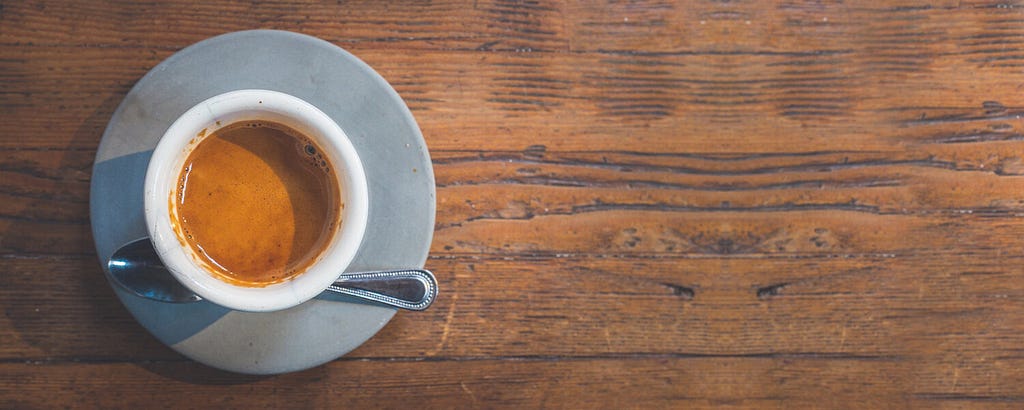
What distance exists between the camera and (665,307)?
3.35ft

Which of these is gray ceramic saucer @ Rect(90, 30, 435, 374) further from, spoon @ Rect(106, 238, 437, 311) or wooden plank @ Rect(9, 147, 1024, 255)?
wooden plank @ Rect(9, 147, 1024, 255)

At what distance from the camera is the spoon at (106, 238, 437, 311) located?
2.79 ft

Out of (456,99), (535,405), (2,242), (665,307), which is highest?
(456,99)

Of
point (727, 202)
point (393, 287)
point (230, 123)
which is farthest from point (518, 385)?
point (230, 123)

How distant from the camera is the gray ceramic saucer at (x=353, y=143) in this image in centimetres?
85

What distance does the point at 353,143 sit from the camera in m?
0.87

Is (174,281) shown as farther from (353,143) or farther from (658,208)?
(658,208)

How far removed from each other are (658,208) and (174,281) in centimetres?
60

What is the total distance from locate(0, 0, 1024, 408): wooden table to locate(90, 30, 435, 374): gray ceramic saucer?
0.39 feet

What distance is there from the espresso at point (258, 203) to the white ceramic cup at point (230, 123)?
33 mm

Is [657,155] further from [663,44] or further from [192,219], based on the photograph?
[192,219]

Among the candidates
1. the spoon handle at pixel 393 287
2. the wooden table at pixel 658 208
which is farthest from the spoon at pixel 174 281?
the wooden table at pixel 658 208

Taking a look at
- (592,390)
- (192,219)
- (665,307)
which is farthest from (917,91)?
(192,219)

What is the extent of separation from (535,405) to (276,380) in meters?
0.34
